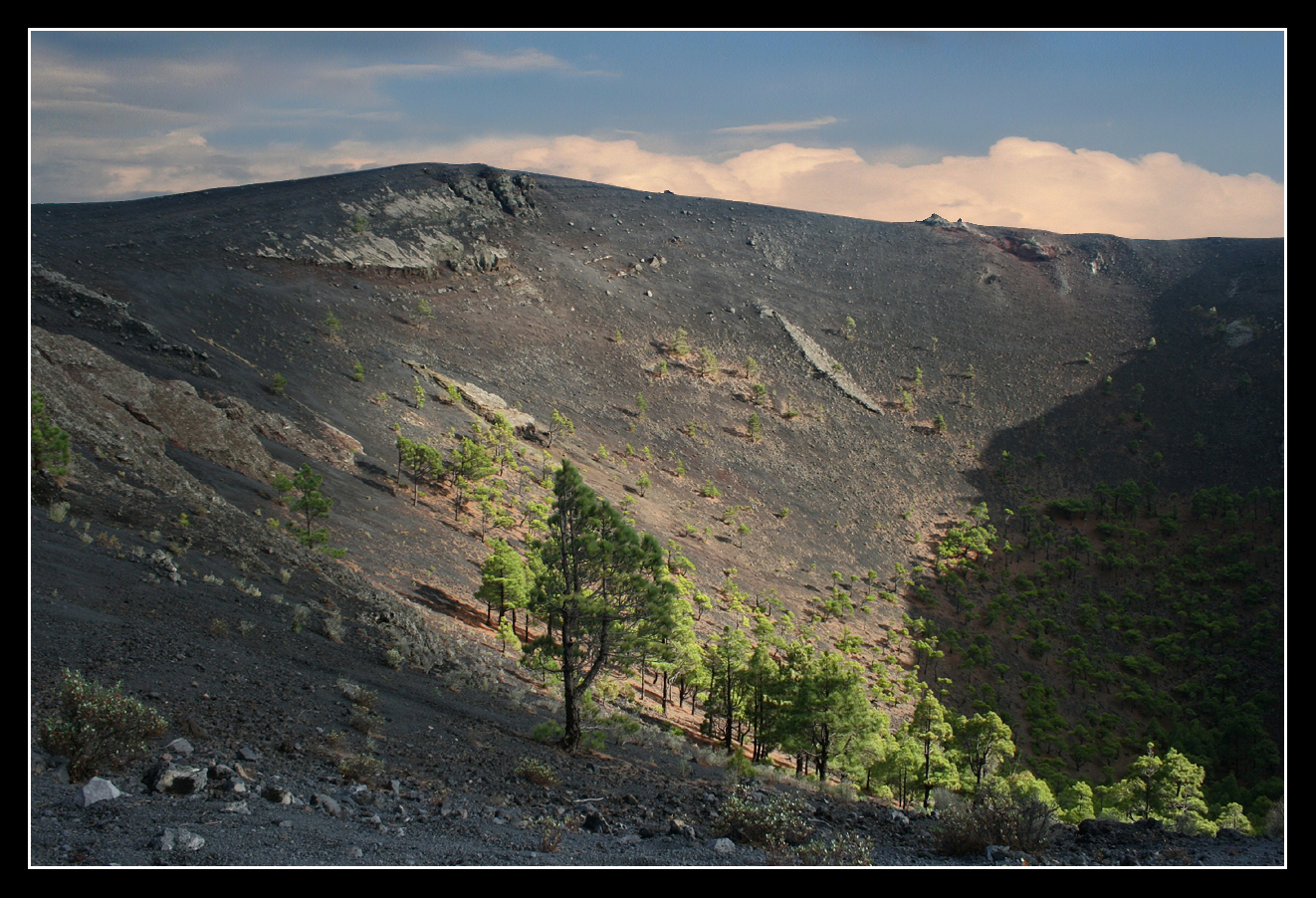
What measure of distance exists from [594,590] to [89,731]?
910 cm

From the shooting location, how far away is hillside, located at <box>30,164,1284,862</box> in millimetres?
17672

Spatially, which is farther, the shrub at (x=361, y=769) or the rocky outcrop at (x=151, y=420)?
the rocky outcrop at (x=151, y=420)

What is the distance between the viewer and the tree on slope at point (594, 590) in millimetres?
15609

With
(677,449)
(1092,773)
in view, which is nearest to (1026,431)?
(677,449)

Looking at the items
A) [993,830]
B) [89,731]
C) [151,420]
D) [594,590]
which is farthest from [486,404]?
[993,830]

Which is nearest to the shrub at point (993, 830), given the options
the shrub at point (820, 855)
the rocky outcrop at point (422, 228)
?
the shrub at point (820, 855)

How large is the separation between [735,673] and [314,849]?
2072cm

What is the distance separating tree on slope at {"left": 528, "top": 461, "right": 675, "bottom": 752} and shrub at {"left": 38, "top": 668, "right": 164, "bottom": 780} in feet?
25.6

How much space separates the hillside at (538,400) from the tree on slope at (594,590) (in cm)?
217

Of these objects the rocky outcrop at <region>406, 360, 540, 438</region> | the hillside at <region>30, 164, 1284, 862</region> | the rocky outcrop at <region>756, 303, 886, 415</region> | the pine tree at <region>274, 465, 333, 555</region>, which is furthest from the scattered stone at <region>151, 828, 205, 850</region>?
the rocky outcrop at <region>756, 303, 886, 415</region>

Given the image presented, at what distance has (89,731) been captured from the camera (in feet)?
29.0

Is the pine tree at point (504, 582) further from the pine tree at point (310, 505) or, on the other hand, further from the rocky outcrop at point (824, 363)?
the rocky outcrop at point (824, 363)

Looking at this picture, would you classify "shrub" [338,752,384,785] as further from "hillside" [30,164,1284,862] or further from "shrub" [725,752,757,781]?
"shrub" [725,752,757,781]

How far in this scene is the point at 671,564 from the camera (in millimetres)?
42938
